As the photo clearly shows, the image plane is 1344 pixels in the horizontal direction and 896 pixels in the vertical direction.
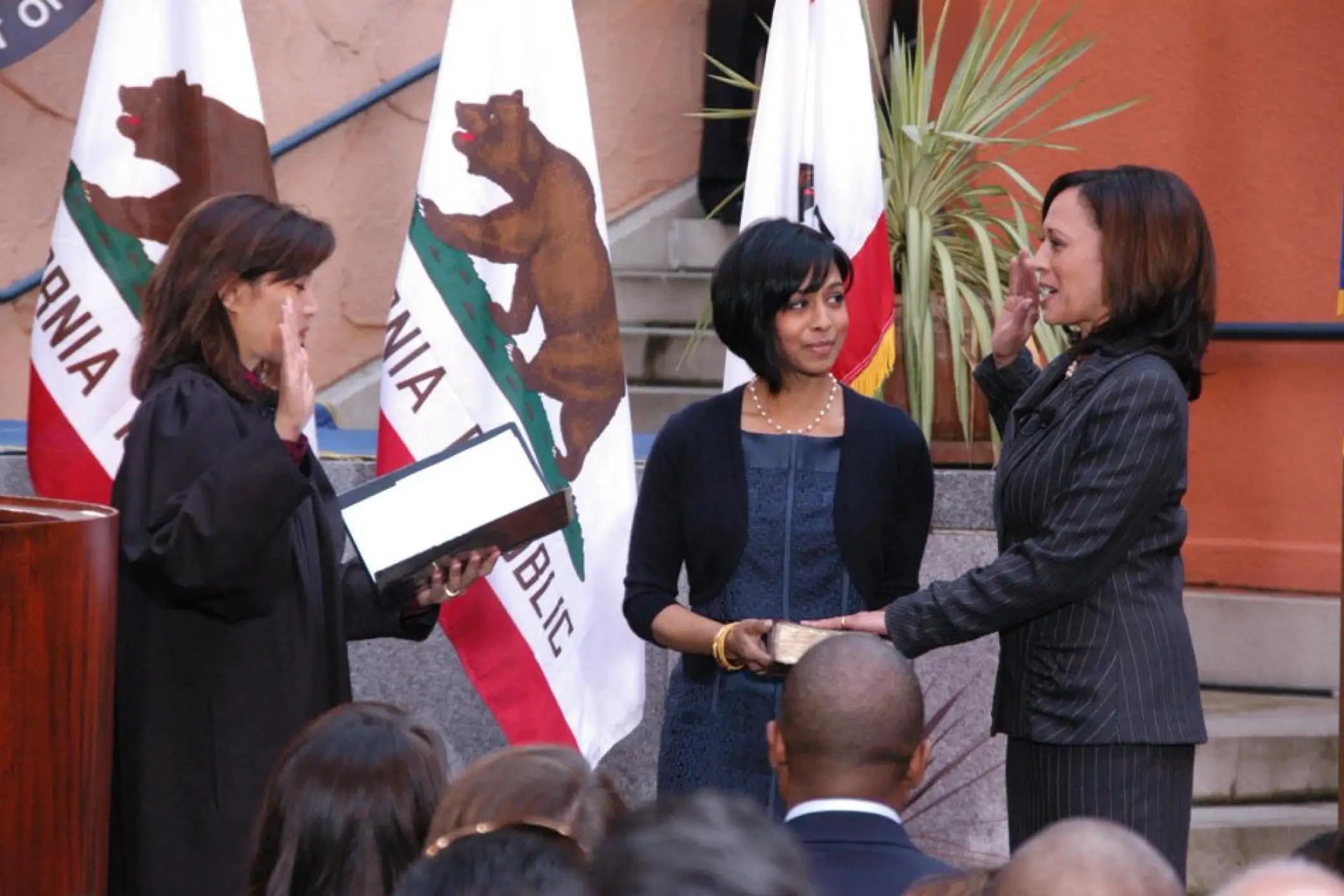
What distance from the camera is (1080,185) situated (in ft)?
10.3

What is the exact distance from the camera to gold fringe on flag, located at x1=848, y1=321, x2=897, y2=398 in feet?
15.1

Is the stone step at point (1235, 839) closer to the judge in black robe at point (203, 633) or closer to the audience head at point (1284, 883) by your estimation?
the judge in black robe at point (203, 633)

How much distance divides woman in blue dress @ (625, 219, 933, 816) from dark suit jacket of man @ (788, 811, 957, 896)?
974 millimetres

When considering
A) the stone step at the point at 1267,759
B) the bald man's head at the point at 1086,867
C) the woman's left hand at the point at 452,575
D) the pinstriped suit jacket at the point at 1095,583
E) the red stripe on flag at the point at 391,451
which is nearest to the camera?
the bald man's head at the point at 1086,867

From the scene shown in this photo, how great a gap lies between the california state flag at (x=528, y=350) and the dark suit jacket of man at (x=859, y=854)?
6.84 feet

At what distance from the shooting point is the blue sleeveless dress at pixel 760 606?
131 inches

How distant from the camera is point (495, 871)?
1.58 meters

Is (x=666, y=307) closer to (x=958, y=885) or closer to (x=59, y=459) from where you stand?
(x=59, y=459)

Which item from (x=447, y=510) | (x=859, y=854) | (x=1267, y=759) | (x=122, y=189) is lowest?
(x=1267, y=759)

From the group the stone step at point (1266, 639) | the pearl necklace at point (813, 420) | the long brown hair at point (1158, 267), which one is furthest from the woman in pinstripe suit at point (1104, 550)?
the stone step at point (1266, 639)

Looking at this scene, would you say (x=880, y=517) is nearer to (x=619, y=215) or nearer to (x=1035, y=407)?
(x=1035, y=407)

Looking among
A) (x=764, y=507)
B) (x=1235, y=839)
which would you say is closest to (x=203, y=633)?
(x=764, y=507)

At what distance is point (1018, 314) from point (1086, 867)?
194cm

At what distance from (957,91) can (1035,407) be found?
234cm
